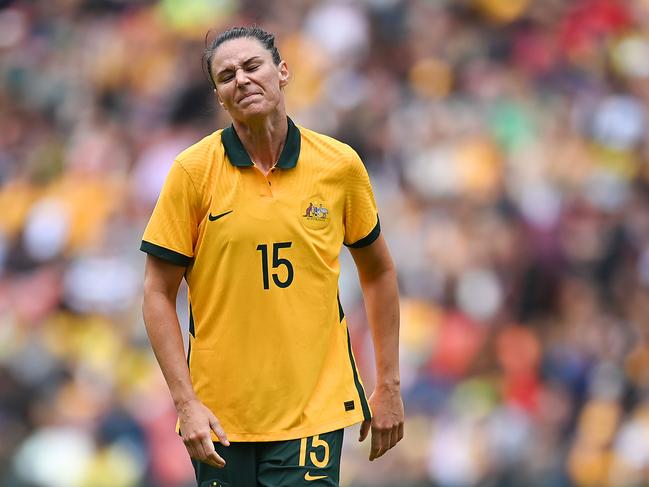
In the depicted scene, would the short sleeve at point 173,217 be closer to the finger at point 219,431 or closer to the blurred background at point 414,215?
the finger at point 219,431

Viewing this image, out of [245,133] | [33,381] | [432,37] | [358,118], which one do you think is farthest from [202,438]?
[432,37]

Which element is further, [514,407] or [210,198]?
[514,407]

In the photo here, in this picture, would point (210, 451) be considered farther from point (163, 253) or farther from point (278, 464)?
point (163, 253)

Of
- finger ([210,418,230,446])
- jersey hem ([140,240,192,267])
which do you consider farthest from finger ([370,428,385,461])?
jersey hem ([140,240,192,267])

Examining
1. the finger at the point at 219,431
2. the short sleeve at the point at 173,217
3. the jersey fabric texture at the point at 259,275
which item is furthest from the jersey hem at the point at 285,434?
the short sleeve at the point at 173,217

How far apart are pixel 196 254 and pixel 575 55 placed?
7.14 meters

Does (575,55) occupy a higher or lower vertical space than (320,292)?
higher

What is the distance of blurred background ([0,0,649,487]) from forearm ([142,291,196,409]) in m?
4.56

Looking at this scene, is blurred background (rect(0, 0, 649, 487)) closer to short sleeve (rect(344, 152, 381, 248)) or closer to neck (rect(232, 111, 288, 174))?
short sleeve (rect(344, 152, 381, 248))

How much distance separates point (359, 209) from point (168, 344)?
897 millimetres

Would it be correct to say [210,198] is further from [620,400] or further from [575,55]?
[575,55]

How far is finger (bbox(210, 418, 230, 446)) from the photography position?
483cm

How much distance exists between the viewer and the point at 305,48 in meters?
11.0

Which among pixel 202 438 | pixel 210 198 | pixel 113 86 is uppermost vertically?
pixel 113 86
